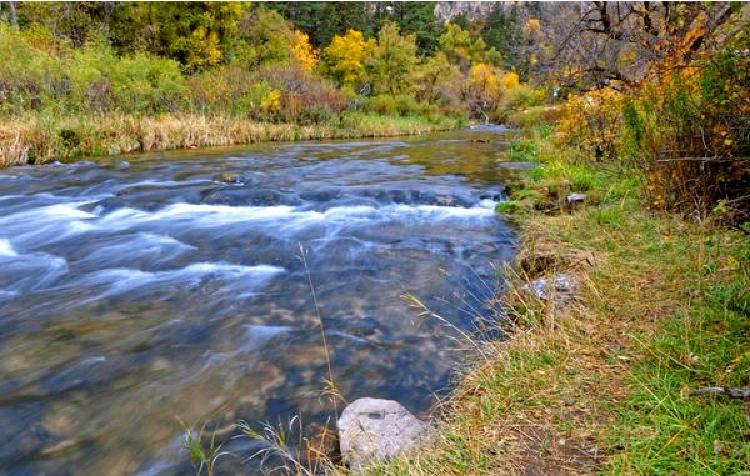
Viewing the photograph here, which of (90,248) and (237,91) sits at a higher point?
(237,91)

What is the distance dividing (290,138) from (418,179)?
1004cm

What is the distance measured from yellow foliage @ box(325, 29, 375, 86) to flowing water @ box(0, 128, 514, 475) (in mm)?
33777

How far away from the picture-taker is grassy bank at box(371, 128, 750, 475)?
2033mm

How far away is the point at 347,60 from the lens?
41.1m

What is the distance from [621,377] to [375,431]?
125cm

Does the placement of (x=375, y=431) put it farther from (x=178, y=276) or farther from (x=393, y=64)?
(x=393, y=64)

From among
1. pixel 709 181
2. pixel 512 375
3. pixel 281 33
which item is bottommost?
pixel 512 375

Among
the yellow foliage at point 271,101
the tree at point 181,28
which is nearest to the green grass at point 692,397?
the yellow foliage at point 271,101

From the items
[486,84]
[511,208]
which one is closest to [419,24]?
[486,84]

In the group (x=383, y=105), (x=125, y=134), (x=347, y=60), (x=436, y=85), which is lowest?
(x=125, y=134)

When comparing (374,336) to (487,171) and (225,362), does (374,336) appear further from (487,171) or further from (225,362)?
(487,171)

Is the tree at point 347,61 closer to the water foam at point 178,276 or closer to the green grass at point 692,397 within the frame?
the water foam at point 178,276

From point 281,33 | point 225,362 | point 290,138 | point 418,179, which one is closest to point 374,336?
point 225,362

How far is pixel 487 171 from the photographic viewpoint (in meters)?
11.4
